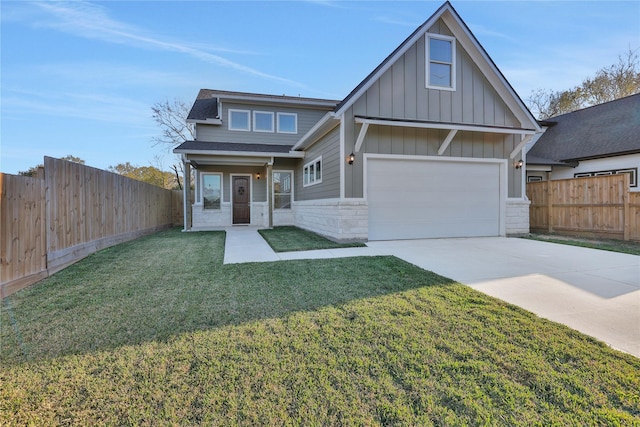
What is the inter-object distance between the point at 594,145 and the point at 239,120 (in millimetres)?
15434

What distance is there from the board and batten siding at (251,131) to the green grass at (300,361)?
9.98 m

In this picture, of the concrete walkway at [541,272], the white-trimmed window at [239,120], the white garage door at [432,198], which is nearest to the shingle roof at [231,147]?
A: the white-trimmed window at [239,120]

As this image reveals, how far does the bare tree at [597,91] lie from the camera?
18.4 m

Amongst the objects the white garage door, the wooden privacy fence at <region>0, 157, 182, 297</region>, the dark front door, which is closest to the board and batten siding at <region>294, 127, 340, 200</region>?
the white garage door

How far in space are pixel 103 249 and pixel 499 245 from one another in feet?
31.3

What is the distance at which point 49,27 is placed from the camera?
6.84 meters

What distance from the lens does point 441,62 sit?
27.2ft

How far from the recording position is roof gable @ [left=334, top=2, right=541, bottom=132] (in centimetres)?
757

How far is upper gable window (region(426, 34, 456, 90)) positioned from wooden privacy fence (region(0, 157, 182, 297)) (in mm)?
8738

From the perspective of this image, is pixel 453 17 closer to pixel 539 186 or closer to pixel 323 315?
pixel 539 186

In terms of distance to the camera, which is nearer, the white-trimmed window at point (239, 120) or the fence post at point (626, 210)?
the fence post at point (626, 210)

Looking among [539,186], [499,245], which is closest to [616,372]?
[499,245]

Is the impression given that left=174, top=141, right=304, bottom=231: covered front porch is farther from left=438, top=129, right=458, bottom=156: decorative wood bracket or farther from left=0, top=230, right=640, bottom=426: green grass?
left=0, top=230, right=640, bottom=426: green grass

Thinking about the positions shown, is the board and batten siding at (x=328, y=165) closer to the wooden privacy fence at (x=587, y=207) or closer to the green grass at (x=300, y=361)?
the green grass at (x=300, y=361)
